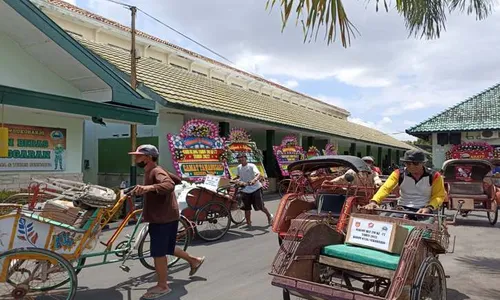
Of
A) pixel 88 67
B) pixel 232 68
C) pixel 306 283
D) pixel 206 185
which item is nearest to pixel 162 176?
pixel 306 283

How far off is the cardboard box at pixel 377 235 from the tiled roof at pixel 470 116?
17234mm

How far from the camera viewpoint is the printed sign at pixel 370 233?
394 centimetres

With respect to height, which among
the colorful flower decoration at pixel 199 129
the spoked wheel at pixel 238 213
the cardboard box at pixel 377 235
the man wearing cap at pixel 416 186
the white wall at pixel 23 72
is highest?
the white wall at pixel 23 72

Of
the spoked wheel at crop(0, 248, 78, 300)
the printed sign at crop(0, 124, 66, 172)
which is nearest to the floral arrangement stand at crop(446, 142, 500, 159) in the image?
the printed sign at crop(0, 124, 66, 172)

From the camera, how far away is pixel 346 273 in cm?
427

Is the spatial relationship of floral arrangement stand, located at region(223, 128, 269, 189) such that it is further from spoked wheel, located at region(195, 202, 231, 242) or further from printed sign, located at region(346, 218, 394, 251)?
printed sign, located at region(346, 218, 394, 251)

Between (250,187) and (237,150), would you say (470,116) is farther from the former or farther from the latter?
→ (250,187)

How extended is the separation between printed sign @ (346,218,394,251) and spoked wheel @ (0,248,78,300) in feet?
9.52

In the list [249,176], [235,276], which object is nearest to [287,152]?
[249,176]

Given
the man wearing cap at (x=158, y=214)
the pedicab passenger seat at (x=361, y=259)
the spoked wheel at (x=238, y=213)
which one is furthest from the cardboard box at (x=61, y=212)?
the spoked wheel at (x=238, y=213)

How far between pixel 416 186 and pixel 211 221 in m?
4.27

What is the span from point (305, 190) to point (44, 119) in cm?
648

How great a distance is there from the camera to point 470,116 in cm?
2005

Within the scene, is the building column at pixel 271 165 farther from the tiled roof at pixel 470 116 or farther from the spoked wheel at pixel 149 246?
the spoked wheel at pixel 149 246
